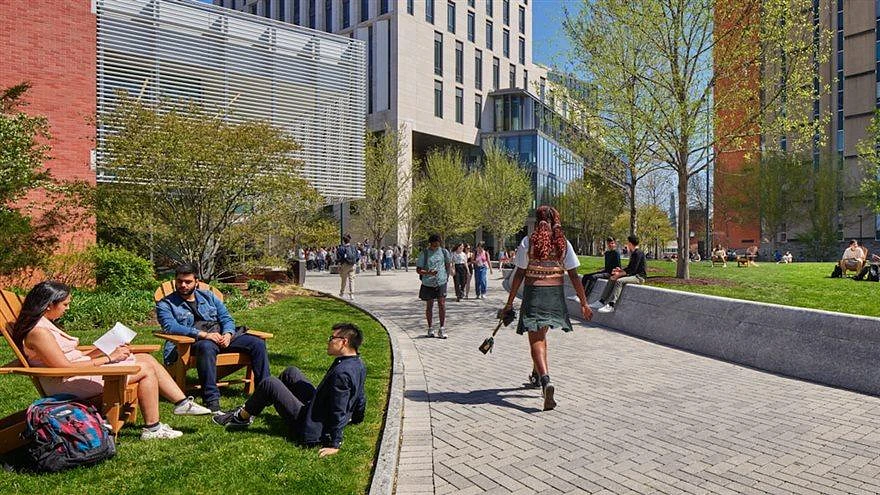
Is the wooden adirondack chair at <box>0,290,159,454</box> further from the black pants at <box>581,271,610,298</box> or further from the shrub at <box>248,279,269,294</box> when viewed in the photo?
the shrub at <box>248,279,269,294</box>

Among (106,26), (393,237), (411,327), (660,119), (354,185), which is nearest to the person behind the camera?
(411,327)

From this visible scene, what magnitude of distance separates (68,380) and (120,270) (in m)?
10.2

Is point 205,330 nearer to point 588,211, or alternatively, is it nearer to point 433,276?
point 433,276

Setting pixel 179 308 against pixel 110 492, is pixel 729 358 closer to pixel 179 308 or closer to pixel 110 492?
pixel 179 308

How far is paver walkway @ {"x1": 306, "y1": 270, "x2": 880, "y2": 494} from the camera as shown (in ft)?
13.0

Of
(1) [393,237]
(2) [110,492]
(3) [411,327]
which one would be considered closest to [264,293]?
(3) [411,327]

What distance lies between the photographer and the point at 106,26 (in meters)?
20.0

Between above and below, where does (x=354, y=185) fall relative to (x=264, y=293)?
above

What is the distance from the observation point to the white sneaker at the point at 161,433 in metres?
4.49

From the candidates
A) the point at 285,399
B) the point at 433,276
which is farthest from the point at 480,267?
the point at 285,399

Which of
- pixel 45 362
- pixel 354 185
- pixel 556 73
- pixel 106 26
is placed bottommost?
pixel 45 362

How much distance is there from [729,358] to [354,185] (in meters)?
21.5

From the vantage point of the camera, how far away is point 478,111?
192 feet

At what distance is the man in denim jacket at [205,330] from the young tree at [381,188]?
96.4 ft
